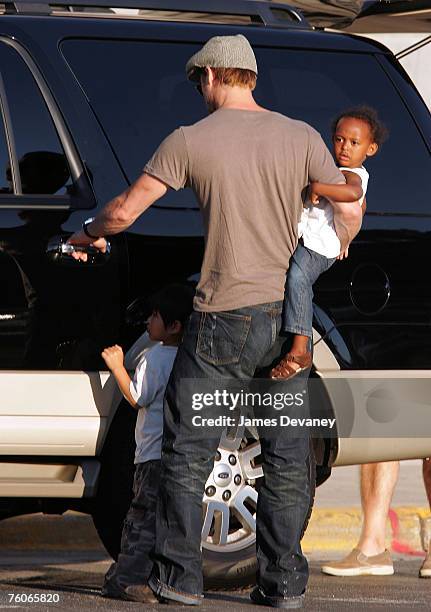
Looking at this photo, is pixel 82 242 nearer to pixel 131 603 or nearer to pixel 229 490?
pixel 229 490

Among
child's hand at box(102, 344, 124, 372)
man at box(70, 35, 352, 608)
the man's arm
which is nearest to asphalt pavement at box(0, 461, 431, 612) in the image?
man at box(70, 35, 352, 608)

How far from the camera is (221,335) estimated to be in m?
5.50

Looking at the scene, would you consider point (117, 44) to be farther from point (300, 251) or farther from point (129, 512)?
point (129, 512)

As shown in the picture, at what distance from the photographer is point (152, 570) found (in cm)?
569

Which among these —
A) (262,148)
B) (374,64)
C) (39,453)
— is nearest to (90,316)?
(39,453)

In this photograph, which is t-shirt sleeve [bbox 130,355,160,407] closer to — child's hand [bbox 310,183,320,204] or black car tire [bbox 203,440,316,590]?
black car tire [bbox 203,440,316,590]

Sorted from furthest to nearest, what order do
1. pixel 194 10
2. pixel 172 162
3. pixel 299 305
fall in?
pixel 194 10
pixel 299 305
pixel 172 162

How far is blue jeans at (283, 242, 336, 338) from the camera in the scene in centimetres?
561

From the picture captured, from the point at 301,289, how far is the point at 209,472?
0.69m

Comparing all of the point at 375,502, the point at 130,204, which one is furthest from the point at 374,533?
the point at 130,204

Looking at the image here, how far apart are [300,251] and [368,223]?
0.48 m

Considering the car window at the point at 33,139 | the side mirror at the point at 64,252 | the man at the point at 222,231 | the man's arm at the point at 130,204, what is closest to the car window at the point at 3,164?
the car window at the point at 33,139

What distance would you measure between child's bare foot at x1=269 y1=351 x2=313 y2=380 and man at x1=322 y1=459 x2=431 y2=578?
65.7 inches

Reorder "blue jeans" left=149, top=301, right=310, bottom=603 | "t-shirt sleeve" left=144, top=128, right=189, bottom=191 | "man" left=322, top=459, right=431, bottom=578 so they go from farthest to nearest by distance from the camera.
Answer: "man" left=322, top=459, right=431, bottom=578 → "blue jeans" left=149, top=301, right=310, bottom=603 → "t-shirt sleeve" left=144, top=128, right=189, bottom=191
